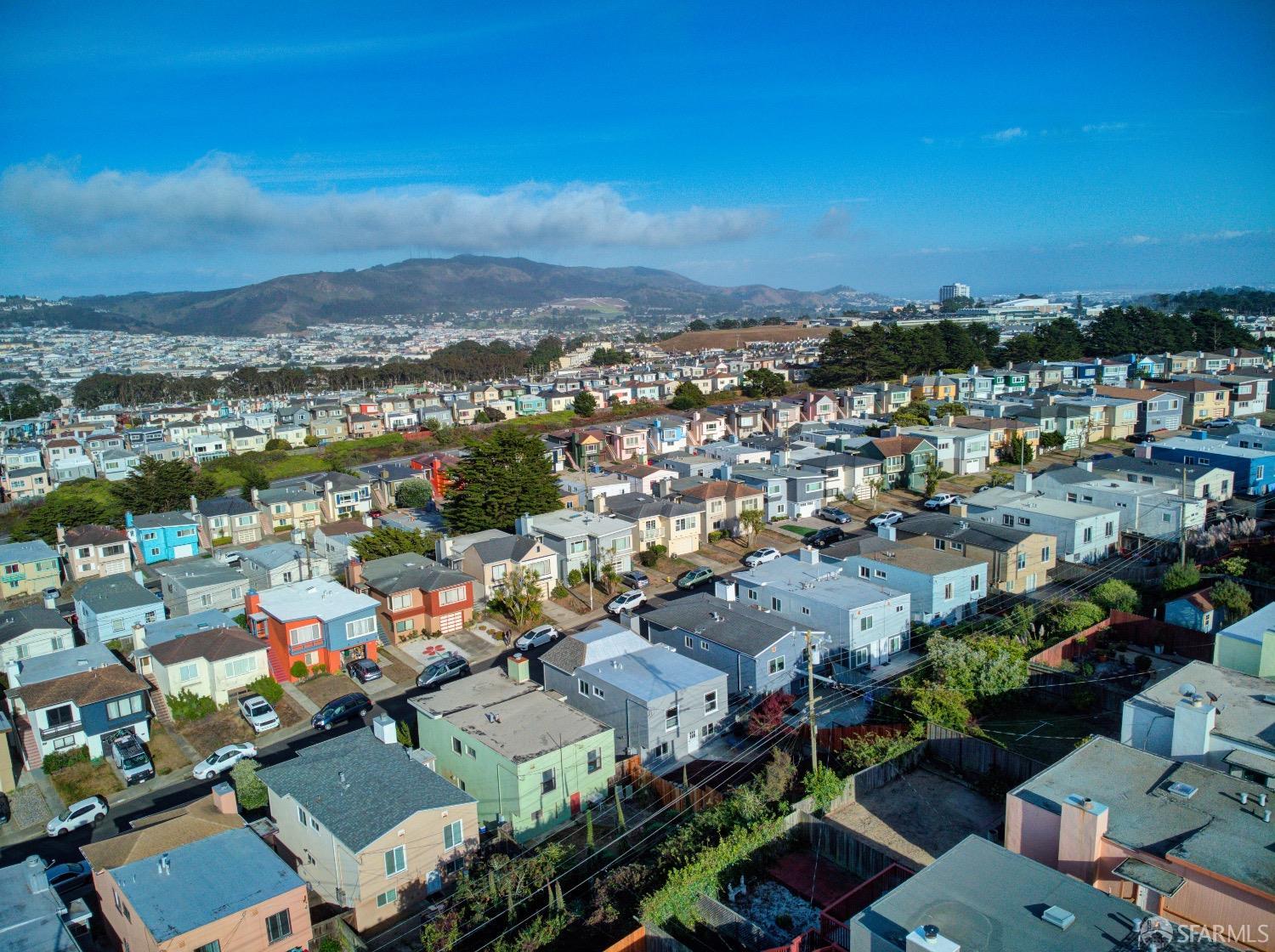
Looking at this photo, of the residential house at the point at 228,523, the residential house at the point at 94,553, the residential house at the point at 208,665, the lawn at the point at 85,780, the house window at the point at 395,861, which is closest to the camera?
the house window at the point at 395,861

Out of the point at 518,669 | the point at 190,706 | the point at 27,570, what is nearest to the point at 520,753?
the point at 518,669

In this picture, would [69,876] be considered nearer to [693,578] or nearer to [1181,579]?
A: [693,578]

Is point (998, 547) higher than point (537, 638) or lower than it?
higher

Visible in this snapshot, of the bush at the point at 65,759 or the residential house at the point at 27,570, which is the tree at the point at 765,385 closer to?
the residential house at the point at 27,570

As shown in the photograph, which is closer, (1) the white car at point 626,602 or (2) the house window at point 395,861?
(2) the house window at point 395,861

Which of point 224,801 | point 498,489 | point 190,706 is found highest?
point 498,489

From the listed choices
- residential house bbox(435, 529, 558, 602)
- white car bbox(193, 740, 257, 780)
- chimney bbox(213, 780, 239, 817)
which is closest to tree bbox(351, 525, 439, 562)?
residential house bbox(435, 529, 558, 602)

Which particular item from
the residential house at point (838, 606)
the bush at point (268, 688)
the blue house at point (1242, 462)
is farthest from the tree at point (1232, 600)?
the bush at point (268, 688)

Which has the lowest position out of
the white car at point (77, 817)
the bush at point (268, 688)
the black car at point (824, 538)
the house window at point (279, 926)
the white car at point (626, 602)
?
the white car at point (77, 817)

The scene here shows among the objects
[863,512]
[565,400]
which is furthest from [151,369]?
[863,512]
